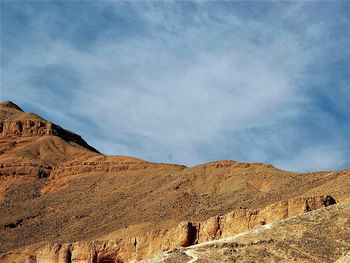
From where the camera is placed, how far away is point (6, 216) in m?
79.3

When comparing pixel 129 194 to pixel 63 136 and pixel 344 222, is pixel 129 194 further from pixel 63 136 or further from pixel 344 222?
pixel 344 222

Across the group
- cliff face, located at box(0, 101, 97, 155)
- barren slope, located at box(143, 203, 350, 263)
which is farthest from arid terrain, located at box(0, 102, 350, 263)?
cliff face, located at box(0, 101, 97, 155)

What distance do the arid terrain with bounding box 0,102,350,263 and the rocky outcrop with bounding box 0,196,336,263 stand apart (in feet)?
0.17

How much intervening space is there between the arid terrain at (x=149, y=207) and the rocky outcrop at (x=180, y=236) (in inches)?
2.0

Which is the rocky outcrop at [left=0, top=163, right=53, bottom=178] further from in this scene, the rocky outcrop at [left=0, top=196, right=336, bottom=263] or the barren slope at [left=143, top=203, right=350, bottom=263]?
the barren slope at [left=143, top=203, right=350, bottom=263]

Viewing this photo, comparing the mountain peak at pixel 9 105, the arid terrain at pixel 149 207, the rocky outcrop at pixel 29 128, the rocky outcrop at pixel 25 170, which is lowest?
the arid terrain at pixel 149 207

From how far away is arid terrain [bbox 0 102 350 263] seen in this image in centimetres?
2875

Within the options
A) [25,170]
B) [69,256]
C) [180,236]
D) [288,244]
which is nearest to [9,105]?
[25,170]

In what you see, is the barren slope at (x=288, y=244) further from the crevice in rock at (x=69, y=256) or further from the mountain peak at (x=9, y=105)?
the mountain peak at (x=9, y=105)

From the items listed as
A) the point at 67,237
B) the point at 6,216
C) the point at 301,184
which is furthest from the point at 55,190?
the point at 301,184

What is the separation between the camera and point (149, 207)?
69.7 m

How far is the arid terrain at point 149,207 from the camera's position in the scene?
28750mm

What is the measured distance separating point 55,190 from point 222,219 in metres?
52.3

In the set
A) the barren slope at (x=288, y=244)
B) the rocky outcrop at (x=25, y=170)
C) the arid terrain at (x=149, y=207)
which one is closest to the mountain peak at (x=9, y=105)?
the arid terrain at (x=149, y=207)
